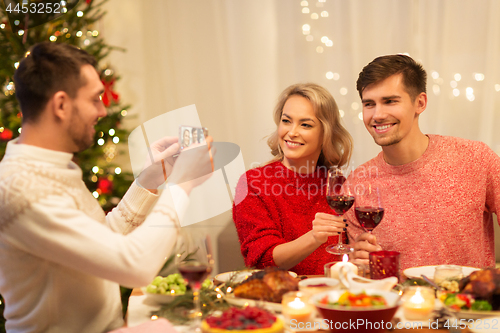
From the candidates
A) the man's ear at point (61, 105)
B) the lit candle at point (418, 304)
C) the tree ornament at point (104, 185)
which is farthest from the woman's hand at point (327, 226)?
the tree ornament at point (104, 185)

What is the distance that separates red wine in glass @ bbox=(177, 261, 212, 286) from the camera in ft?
3.27

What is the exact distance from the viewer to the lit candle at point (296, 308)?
3.32 feet

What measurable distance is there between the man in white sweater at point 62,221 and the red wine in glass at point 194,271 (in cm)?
11

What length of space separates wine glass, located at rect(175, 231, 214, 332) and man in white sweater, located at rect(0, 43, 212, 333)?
11cm

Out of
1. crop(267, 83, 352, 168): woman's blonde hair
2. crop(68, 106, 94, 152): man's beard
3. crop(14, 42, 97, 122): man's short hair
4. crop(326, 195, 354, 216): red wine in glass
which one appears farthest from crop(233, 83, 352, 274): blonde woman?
crop(14, 42, 97, 122): man's short hair

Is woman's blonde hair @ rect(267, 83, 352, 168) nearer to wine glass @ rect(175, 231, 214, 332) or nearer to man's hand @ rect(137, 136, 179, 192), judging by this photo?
man's hand @ rect(137, 136, 179, 192)

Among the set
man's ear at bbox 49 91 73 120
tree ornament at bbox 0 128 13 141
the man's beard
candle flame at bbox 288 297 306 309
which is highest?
man's ear at bbox 49 91 73 120

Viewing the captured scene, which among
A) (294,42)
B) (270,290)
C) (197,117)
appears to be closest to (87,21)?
(197,117)

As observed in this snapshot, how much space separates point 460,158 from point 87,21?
7.51 ft

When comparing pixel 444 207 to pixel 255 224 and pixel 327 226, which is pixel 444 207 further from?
pixel 255 224

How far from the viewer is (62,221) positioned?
39.7 inches

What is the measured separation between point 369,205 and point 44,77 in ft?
3.55

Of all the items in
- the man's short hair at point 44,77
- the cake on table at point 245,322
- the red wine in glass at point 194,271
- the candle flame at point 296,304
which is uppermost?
the man's short hair at point 44,77

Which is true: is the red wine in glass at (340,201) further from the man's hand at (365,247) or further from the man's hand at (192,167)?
the man's hand at (192,167)
